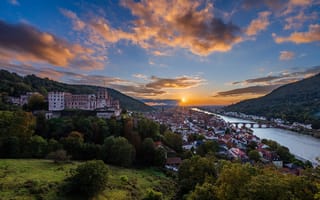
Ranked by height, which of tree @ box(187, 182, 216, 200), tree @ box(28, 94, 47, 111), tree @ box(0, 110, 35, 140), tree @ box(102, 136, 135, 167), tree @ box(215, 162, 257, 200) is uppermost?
tree @ box(28, 94, 47, 111)

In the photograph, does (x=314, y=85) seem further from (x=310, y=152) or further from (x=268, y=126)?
(x=310, y=152)

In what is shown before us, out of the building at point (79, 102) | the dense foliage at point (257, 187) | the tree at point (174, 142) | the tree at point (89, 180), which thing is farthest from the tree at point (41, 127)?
the dense foliage at point (257, 187)

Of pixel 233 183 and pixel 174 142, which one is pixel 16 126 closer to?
pixel 174 142

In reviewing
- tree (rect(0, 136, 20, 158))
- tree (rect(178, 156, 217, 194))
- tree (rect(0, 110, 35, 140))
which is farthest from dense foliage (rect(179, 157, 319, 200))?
tree (rect(0, 110, 35, 140))

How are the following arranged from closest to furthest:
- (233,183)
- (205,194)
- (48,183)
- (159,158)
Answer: (233,183)
(205,194)
(48,183)
(159,158)

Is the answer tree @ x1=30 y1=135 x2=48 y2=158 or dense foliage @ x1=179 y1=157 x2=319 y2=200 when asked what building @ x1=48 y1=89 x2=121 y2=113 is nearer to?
tree @ x1=30 y1=135 x2=48 y2=158

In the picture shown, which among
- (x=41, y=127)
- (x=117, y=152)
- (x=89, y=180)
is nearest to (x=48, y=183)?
(x=89, y=180)

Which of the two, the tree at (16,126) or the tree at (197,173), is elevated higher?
the tree at (16,126)

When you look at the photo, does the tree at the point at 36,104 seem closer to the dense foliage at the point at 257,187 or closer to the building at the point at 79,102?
the building at the point at 79,102
